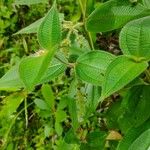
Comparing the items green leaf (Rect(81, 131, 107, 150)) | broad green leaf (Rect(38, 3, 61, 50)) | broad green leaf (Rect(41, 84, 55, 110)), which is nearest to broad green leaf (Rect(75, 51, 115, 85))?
broad green leaf (Rect(38, 3, 61, 50))

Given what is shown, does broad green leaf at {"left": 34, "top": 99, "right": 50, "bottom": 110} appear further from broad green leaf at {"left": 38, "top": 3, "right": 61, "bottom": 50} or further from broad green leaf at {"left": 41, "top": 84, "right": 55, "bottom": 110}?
broad green leaf at {"left": 38, "top": 3, "right": 61, "bottom": 50}

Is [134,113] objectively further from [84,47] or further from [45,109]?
[45,109]

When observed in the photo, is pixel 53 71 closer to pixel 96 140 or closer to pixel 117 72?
pixel 117 72

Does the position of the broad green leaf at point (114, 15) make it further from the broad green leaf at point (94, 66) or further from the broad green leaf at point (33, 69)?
→ the broad green leaf at point (33, 69)

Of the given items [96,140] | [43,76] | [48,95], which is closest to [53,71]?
[43,76]

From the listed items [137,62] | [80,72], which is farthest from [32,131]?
[137,62]

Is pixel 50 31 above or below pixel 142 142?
above
